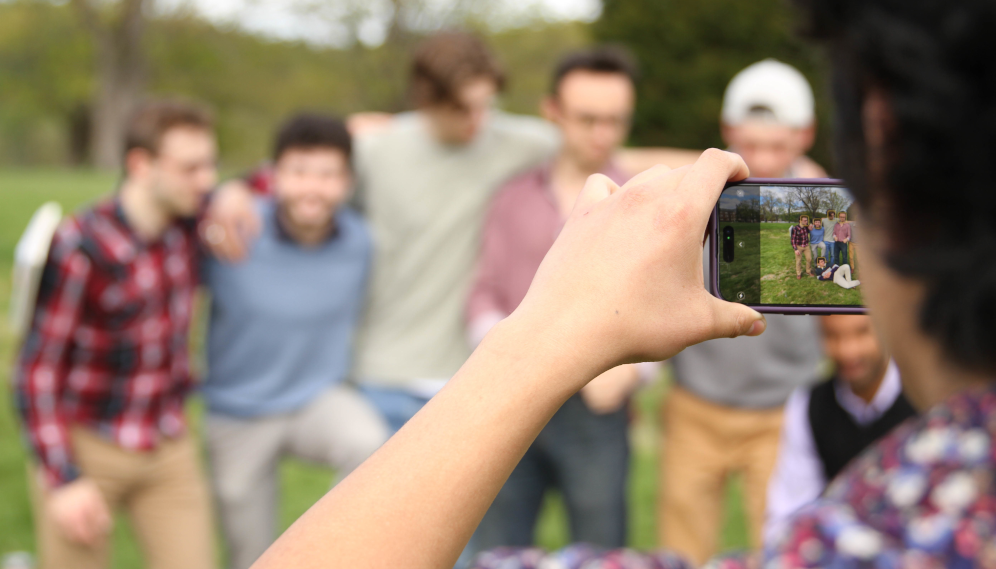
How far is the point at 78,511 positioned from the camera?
3.19 m

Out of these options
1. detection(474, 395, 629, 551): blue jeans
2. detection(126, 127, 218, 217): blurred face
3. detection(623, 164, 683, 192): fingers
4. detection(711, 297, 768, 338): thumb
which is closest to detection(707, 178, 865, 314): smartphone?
detection(711, 297, 768, 338): thumb

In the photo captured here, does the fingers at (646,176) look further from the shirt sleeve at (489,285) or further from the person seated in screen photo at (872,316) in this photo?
the shirt sleeve at (489,285)

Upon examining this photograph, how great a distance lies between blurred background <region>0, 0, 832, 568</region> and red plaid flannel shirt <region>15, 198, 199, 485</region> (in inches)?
332

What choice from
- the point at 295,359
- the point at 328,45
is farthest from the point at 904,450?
the point at 328,45

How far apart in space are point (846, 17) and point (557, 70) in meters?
3.31

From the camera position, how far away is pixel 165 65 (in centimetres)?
3409

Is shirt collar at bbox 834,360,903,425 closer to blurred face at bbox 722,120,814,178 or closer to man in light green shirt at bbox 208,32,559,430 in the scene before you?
blurred face at bbox 722,120,814,178

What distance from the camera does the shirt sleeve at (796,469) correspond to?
3.05m

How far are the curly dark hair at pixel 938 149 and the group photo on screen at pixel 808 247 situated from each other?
0.62 metres

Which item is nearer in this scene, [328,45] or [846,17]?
[846,17]

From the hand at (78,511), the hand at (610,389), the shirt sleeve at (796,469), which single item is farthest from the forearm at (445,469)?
the hand at (78,511)

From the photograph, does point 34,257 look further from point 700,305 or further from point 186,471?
point 700,305

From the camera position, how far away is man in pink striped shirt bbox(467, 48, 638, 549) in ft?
11.6

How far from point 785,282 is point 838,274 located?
82mm
